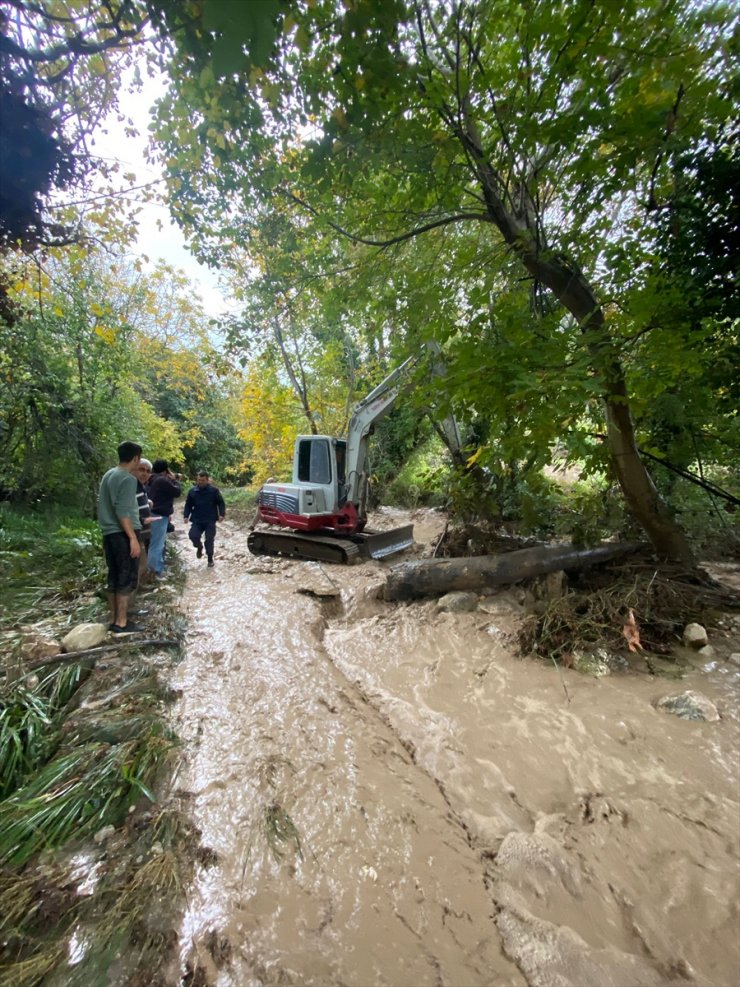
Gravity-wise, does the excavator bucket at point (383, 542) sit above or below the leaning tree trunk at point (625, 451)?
below

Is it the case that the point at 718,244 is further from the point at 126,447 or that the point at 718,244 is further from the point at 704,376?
the point at 126,447

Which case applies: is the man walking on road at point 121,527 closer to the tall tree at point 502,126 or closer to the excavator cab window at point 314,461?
the tall tree at point 502,126

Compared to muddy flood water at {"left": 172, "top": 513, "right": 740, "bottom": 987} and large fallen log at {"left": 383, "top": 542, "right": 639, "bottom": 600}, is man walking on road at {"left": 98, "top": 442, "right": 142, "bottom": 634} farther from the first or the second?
large fallen log at {"left": 383, "top": 542, "right": 639, "bottom": 600}

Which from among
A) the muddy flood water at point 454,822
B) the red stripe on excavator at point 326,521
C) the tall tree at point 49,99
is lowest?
the muddy flood water at point 454,822

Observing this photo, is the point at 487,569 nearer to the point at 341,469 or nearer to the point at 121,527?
the point at 341,469

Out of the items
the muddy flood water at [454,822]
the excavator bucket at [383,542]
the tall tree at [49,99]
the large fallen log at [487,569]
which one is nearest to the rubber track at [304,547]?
the excavator bucket at [383,542]

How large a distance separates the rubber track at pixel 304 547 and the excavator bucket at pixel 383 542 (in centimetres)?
17

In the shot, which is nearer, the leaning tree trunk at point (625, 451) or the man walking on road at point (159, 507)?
the leaning tree trunk at point (625, 451)

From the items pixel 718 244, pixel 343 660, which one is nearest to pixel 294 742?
pixel 343 660

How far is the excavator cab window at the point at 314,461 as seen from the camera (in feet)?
25.4

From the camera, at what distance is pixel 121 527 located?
409 cm

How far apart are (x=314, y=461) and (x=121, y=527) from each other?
13.6ft

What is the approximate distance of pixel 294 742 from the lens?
111 inches

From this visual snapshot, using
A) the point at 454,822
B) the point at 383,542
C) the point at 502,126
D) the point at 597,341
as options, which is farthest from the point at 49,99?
the point at 383,542
